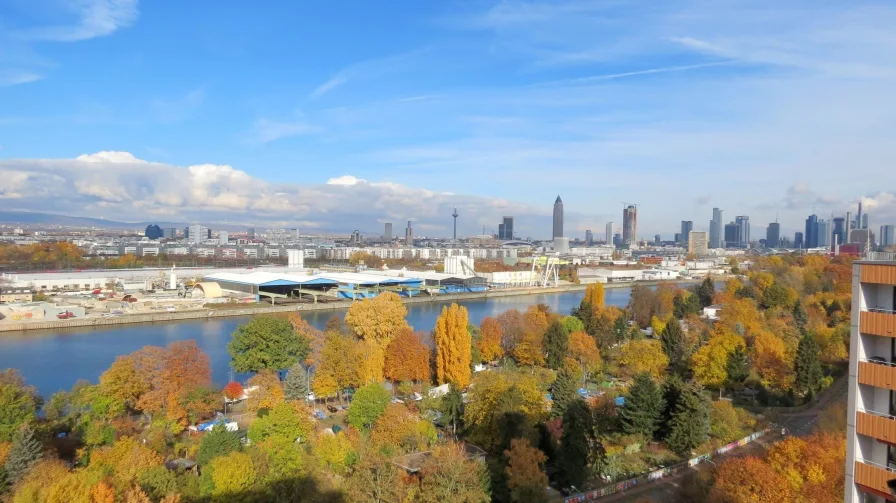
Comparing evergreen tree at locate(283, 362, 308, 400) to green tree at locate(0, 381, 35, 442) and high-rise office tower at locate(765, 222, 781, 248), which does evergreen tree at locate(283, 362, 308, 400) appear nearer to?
green tree at locate(0, 381, 35, 442)

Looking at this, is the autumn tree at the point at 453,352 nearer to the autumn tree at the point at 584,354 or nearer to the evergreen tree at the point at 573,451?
the autumn tree at the point at 584,354

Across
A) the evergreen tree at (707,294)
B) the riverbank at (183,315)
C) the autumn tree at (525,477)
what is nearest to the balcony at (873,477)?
the autumn tree at (525,477)

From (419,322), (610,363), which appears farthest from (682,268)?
(610,363)

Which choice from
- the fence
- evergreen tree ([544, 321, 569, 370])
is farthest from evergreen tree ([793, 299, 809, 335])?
the fence

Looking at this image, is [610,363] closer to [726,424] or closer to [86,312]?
[726,424]

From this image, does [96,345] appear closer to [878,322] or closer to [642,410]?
[642,410]

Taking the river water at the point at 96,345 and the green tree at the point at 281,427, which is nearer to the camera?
the green tree at the point at 281,427

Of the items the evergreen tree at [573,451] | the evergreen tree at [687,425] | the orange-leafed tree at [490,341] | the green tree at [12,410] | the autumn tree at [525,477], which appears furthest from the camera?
the orange-leafed tree at [490,341]
